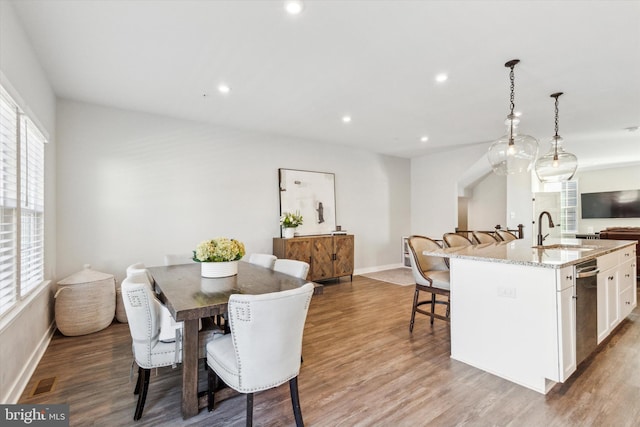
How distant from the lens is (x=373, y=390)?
2.20 m

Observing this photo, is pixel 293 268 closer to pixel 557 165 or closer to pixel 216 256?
pixel 216 256

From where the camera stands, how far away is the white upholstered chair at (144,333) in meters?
1.83

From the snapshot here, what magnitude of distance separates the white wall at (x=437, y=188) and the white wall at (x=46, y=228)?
6613 millimetres

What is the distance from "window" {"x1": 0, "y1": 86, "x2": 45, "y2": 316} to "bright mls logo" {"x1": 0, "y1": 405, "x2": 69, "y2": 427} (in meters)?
0.62

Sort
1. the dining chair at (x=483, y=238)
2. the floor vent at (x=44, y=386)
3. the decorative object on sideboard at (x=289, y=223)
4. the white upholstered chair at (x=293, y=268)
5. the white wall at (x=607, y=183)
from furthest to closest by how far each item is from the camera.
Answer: the white wall at (x=607, y=183)
the decorative object on sideboard at (x=289, y=223)
the dining chair at (x=483, y=238)
the white upholstered chair at (x=293, y=268)
the floor vent at (x=44, y=386)

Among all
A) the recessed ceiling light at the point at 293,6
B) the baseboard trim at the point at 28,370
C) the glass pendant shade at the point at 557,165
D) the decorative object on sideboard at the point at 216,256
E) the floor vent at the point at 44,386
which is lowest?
the floor vent at the point at 44,386

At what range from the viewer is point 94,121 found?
3.82 m

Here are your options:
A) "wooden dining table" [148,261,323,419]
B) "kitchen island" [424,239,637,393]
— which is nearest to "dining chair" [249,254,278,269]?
"wooden dining table" [148,261,323,419]

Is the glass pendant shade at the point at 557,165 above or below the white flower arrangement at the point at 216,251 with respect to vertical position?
above

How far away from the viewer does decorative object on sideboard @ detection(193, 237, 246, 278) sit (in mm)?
2471

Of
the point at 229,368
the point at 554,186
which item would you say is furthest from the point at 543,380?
the point at 554,186

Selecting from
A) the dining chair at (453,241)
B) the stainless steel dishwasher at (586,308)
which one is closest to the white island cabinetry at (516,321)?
the stainless steel dishwasher at (586,308)

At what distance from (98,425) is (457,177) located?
6.66m

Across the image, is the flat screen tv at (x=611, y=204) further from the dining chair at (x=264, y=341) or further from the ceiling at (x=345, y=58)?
the dining chair at (x=264, y=341)
